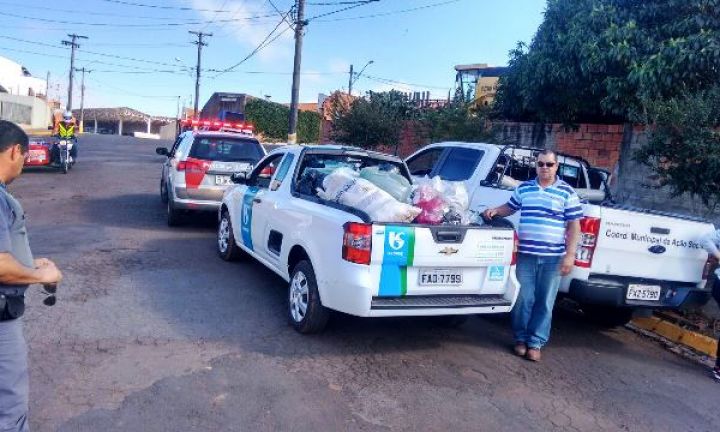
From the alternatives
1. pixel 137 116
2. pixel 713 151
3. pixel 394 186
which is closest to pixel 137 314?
pixel 394 186

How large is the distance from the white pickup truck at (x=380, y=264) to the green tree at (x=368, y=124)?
10.1 meters

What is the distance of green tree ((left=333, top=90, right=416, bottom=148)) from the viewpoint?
15898 mm

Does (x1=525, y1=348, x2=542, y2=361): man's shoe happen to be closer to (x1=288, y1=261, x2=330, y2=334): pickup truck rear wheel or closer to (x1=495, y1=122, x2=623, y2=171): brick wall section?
(x1=288, y1=261, x2=330, y2=334): pickup truck rear wheel

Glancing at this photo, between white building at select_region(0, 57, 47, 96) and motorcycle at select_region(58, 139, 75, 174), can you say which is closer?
motorcycle at select_region(58, 139, 75, 174)

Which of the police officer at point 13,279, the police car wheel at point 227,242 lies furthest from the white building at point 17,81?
the police officer at point 13,279

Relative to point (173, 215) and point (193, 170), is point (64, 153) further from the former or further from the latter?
point (193, 170)

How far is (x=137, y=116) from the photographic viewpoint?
85625mm

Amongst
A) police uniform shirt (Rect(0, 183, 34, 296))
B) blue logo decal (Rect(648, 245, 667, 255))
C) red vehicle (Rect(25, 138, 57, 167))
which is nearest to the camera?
police uniform shirt (Rect(0, 183, 34, 296))

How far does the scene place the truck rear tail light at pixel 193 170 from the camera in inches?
365

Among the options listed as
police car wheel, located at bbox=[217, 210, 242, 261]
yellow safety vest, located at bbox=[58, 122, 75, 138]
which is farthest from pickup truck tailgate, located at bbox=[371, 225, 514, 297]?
yellow safety vest, located at bbox=[58, 122, 75, 138]

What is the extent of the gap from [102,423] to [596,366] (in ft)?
13.3

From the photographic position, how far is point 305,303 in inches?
205

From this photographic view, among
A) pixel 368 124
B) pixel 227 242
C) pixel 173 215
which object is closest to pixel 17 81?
pixel 368 124

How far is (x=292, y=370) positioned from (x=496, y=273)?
6.33 feet
